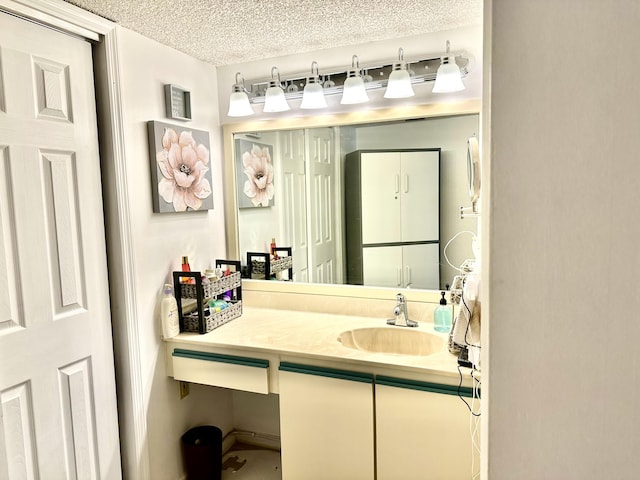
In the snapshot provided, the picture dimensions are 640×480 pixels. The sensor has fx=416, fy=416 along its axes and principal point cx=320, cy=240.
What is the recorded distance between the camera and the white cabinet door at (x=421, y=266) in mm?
2025

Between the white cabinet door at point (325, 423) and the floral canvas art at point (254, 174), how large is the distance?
1013 millimetres

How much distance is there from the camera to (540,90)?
1.75 feet

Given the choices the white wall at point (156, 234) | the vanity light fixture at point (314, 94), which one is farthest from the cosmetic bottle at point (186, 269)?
the vanity light fixture at point (314, 94)

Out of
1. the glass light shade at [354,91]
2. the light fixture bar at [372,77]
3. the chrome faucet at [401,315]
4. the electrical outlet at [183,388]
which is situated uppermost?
the light fixture bar at [372,77]

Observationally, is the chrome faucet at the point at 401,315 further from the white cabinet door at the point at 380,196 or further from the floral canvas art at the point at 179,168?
the floral canvas art at the point at 179,168

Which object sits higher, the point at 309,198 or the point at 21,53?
the point at 21,53

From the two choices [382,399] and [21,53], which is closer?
[21,53]

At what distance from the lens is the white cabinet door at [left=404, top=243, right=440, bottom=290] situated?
203cm

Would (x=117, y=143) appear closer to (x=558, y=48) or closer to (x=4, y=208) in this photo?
(x=4, y=208)

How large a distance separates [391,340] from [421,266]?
0.39 meters

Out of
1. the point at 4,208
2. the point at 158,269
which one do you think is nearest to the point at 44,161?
the point at 4,208

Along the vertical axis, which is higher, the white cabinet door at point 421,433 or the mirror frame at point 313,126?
the mirror frame at point 313,126

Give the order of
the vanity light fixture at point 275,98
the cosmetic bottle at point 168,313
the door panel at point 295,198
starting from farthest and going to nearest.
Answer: the door panel at point 295,198
the vanity light fixture at point 275,98
the cosmetic bottle at point 168,313

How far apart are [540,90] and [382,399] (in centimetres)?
131
